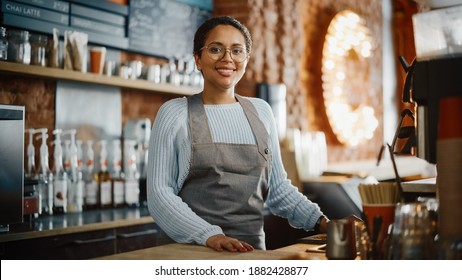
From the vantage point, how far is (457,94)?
1.41 m

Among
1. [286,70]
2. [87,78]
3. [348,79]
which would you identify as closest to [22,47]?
[87,78]

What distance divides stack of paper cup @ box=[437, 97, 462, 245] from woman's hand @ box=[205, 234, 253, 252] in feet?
1.63

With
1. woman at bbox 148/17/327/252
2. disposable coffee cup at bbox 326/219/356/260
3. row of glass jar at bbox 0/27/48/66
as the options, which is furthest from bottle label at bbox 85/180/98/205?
disposable coffee cup at bbox 326/219/356/260

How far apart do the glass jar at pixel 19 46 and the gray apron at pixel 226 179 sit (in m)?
1.08

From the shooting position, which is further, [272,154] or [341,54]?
[341,54]

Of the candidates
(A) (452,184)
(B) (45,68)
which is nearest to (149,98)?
(B) (45,68)

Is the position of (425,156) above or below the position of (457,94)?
below

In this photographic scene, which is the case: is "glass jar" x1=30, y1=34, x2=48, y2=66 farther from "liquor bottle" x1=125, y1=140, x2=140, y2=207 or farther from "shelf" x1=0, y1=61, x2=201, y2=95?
"liquor bottle" x1=125, y1=140, x2=140, y2=207

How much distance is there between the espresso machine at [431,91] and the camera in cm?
141

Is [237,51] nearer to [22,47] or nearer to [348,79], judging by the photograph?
[22,47]

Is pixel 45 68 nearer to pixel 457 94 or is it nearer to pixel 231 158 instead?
pixel 231 158

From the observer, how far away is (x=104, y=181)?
304cm

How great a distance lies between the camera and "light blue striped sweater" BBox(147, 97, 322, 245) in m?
1.67

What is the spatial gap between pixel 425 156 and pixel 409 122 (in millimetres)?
5083
